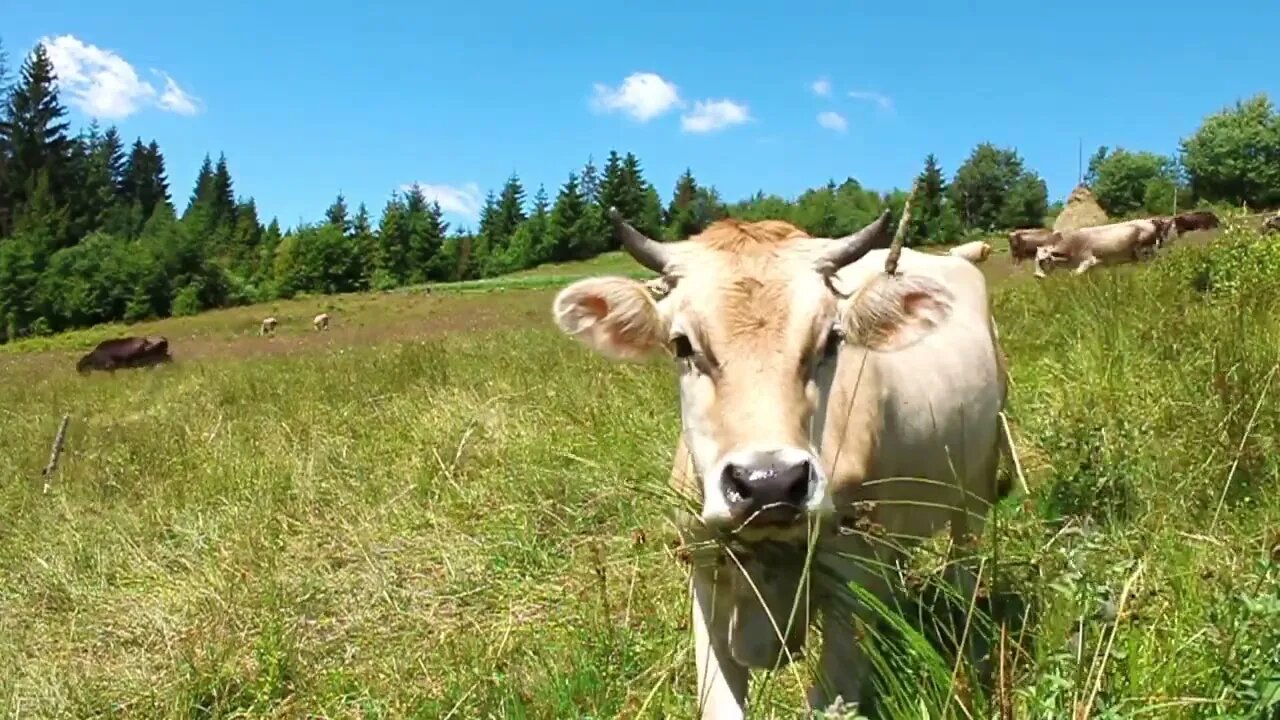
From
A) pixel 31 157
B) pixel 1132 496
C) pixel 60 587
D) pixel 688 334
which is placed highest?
pixel 31 157

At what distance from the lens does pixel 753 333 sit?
3191 millimetres

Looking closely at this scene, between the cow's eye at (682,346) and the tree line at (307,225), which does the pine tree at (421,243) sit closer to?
the tree line at (307,225)

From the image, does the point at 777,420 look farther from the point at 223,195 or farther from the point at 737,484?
the point at 223,195

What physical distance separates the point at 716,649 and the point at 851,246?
4.92 feet

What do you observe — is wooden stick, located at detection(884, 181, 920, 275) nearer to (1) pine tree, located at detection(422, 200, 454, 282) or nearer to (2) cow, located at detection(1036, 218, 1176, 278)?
(2) cow, located at detection(1036, 218, 1176, 278)

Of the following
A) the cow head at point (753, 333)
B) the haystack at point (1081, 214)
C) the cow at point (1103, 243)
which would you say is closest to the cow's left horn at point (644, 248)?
the cow head at point (753, 333)

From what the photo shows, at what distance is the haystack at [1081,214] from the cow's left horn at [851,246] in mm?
41138

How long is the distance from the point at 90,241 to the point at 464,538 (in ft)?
270

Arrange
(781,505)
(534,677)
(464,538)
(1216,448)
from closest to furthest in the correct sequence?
(781,505) < (534,677) < (1216,448) < (464,538)

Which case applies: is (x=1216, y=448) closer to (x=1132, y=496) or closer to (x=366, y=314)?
(x=1132, y=496)

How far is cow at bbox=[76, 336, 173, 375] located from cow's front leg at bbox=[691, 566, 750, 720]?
3132 cm

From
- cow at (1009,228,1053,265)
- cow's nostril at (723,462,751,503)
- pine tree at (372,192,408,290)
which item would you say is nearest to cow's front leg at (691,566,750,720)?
cow's nostril at (723,462,751,503)

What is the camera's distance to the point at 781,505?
8.80 feet

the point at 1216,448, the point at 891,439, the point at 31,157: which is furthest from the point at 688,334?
the point at 31,157
